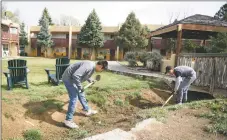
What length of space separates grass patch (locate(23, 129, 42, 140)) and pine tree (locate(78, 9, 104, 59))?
3088cm


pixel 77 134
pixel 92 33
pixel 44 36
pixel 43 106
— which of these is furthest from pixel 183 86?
pixel 44 36

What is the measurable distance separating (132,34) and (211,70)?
25.4 meters

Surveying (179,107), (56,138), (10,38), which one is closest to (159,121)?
(179,107)

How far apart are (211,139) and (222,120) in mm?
902

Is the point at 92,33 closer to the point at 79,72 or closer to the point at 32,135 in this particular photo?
the point at 79,72

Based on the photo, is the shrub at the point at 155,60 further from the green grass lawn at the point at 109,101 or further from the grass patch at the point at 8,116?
the grass patch at the point at 8,116

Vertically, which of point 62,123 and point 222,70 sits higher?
point 222,70

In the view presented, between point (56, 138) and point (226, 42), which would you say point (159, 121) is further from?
point (226, 42)

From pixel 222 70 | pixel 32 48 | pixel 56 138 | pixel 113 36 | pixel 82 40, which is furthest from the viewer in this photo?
pixel 32 48

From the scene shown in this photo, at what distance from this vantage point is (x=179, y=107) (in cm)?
577

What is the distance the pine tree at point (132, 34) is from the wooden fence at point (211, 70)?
23706 mm

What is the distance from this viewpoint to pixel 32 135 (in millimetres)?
4512

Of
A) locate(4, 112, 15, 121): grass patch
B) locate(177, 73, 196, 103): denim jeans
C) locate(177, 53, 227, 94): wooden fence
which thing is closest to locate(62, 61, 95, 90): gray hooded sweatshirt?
locate(4, 112, 15, 121): grass patch

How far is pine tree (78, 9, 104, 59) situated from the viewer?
34.7 metres
